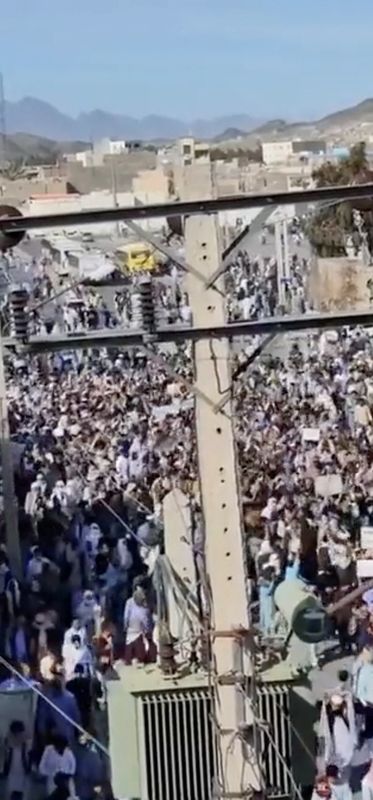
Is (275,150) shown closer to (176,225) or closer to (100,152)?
(100,152)

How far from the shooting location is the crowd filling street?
22.3 feet

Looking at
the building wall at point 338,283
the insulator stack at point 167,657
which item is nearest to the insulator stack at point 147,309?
the insulator stack at point 167,657

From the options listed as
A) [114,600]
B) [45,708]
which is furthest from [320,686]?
[114,600]

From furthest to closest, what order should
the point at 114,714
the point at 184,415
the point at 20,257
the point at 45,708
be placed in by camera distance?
the point at 20,257 → the point at 184,415 → the point at 45,708 → the point at 114,714

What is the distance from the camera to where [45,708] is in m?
7.09

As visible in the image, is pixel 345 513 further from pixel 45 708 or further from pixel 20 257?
pixel 20 257

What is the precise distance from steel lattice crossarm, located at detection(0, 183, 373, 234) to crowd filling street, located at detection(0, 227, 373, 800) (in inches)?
17.8

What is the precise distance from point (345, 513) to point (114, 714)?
6.02 metres

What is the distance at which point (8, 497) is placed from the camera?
10.0 metres

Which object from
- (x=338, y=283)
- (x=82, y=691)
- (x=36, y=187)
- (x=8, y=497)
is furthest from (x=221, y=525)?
(x=36, y=187)

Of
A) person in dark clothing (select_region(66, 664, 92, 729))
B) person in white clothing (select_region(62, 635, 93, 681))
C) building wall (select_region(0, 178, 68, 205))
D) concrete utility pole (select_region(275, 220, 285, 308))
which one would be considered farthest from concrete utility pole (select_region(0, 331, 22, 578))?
building wall (select_region(0, 178, 68, 205))

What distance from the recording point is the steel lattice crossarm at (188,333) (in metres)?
3.93

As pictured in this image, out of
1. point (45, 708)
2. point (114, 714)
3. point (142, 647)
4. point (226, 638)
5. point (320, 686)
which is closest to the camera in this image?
point (226, 638)

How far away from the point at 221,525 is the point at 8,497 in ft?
20.3
